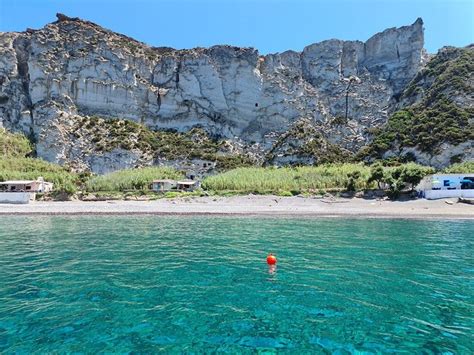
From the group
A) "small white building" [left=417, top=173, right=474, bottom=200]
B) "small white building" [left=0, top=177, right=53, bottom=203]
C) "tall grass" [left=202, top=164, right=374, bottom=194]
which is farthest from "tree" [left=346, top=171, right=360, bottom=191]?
"small white building" [left=0, top=177, right=53, bottom=203]

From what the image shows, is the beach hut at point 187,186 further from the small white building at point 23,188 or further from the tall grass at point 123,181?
the small white building at point 23,188

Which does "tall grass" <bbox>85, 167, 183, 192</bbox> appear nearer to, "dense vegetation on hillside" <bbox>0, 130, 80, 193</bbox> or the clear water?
"dense vegetation on hillside" <bbox>0, 130, 80, 193</bbox>

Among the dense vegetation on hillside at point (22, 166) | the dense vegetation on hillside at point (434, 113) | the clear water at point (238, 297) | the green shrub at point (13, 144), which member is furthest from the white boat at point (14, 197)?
the dense vegetation on hillside at point (434, 113)

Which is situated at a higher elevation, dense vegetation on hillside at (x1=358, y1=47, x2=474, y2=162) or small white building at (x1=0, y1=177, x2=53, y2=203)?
dense vegetation on hillside at (x1=358, y1=47, x2=474, y2=162)

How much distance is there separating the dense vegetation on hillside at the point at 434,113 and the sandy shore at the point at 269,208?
103ft

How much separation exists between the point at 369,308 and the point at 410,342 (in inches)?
72.7

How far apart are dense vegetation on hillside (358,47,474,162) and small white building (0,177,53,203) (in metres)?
62.7

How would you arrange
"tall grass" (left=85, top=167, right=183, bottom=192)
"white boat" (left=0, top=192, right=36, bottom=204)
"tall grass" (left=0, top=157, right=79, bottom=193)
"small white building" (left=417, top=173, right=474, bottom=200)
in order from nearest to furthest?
"small white building" (left=417, top=173, right=474, bottom=200) < "white boat" (left=0, top=192, right=36, bottom=204) < "tall grass" (left=85, top=167, right=183, bottom=192) < "tall grass" (left=0, top=157, right=79, bottom=193)

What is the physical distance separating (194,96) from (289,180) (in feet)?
158

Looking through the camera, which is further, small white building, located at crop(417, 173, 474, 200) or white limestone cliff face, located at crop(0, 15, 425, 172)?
white limestone cliff face, located at crop(0, 15, 425, 172)

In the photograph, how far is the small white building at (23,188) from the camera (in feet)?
153

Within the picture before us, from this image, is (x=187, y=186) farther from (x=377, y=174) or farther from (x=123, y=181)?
(x=377, y=174)

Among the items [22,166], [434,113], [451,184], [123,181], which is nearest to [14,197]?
[123,181]

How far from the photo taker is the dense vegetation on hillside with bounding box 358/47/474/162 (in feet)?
216
